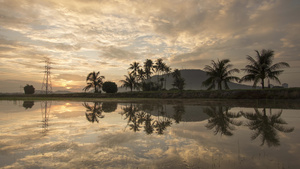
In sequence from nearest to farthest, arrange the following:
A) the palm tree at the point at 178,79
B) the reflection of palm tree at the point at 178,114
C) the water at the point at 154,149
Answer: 1. the water at the point at 154,149
2. the reflection of palm tree at the point at 178,114
3. the palm tree at the point at 178,79

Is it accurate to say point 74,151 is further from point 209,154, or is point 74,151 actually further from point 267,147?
point 267,147

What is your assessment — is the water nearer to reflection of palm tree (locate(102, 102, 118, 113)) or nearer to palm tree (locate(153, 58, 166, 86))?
reflection of palm tree (locate(102, 102, 118, 113))

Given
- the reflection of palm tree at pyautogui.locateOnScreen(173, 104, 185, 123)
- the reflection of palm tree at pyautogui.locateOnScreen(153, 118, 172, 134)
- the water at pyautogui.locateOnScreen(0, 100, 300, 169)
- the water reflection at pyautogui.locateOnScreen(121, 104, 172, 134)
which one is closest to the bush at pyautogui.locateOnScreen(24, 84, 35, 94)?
the reflection of palm tree at pyautogui.locateOnScreen(173, 104, 185, 123)

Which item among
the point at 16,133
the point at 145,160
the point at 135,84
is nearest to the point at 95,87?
the point at 135,84

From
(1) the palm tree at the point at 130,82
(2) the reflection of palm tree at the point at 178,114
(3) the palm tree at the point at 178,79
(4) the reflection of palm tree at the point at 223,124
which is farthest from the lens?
(3) the palm tree at the point at 178,79

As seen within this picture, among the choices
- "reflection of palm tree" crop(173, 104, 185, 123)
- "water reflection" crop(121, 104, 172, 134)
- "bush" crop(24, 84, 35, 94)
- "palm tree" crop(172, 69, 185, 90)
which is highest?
"palm tree" crop(172, 69, 185, 90)

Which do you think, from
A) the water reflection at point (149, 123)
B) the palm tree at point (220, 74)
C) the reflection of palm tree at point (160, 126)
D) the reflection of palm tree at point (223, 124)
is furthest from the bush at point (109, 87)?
the reflection of palm tree at point (160, 126)

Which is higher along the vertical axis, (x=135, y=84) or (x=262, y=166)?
(x=135, y=84)

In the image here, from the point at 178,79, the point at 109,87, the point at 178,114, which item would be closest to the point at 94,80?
the point at 109,87

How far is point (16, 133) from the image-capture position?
7328 mm

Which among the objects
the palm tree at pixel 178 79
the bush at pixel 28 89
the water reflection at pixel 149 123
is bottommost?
the water reflection at pixel 149 123

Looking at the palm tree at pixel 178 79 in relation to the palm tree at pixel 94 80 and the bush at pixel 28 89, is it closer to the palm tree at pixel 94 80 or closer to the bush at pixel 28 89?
the palm tree at pixel 94 80

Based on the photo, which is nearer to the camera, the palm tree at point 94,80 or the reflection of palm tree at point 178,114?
the reflection of palm tree at point 178,114

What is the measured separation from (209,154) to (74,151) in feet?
13.0
